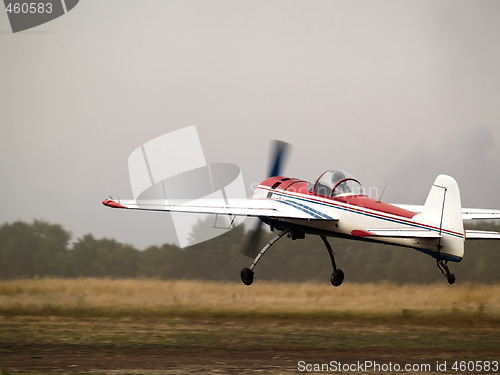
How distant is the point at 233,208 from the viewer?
2236 centimetres

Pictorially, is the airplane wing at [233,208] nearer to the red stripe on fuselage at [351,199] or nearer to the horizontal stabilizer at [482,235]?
the red stripe on fuselage at [351,199]

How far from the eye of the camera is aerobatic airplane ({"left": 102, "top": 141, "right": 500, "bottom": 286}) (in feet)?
59.1

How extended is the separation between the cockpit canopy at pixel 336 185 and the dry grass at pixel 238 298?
5884mm

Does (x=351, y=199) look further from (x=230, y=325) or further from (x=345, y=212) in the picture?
(x=230, y=325)

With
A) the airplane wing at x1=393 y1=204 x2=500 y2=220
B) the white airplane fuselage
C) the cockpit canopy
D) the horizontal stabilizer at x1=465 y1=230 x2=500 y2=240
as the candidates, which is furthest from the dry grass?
the horizontal stabilizer at x1=465 y1=230 x2=500 y2=240

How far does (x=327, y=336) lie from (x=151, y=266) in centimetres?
1699

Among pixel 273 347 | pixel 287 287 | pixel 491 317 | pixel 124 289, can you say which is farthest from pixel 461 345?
pixel 124 289

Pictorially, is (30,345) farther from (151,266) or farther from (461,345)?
(151,266)

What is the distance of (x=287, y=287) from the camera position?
27547mm

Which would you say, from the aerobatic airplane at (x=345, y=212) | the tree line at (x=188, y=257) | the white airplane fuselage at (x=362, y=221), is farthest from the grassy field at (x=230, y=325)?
the tree line at (x=188, y=257)

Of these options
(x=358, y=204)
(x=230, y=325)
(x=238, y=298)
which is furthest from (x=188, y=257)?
(x=358, y=204)

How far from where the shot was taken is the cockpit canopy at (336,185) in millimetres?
21078

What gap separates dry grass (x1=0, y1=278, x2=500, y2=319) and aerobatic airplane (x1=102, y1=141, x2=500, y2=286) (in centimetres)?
304

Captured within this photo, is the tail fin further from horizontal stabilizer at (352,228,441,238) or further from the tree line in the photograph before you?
the tree line
